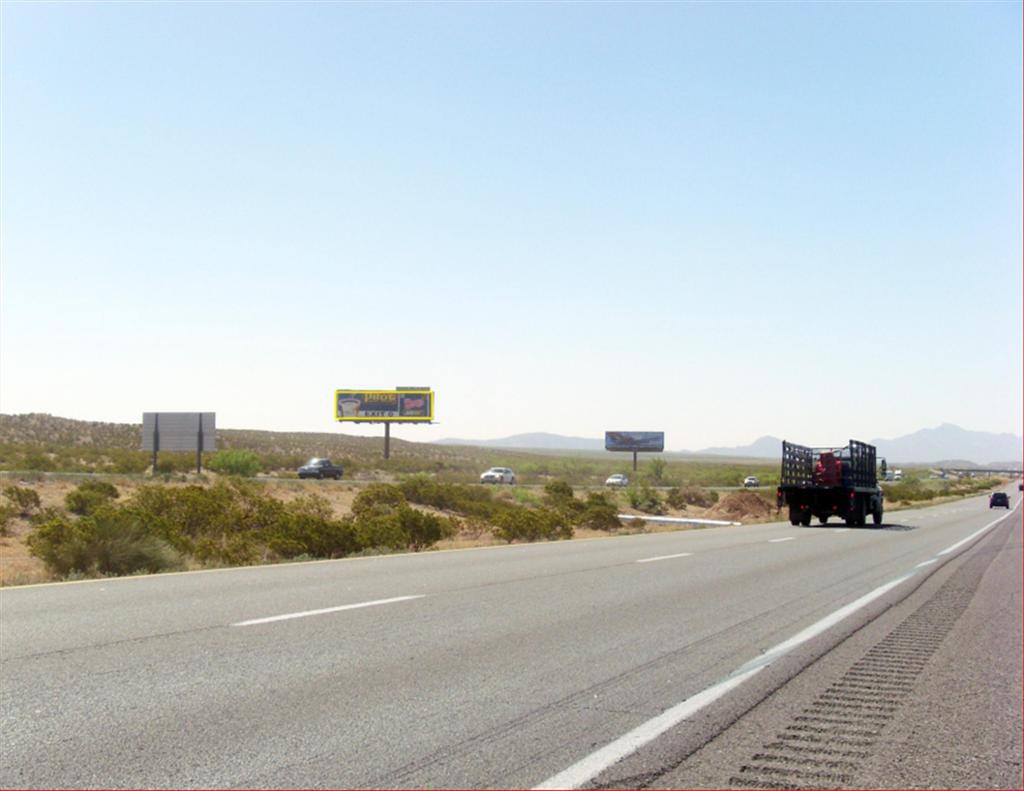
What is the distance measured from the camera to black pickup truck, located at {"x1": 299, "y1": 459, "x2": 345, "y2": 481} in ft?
225

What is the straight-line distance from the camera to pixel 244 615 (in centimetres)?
1052

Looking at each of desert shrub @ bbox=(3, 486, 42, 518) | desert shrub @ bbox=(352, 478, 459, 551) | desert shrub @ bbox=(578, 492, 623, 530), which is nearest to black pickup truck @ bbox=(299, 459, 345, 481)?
desert shrub @ bbox=(578, 492, 623, 530)

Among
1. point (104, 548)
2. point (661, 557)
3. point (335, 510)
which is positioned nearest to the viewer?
point (104, 548)

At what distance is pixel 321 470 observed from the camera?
228 ft

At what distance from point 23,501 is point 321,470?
A: 39.2 m

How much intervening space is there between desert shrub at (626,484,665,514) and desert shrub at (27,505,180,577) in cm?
3776

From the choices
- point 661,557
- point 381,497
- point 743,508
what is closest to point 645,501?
point 743,508

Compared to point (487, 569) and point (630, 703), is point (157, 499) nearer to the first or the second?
point (487, 569)

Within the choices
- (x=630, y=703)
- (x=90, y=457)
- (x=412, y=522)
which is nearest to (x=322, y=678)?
(x=630, y=703)

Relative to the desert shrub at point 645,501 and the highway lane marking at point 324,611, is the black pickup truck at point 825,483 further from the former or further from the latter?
the highway lane marking at point 324,611

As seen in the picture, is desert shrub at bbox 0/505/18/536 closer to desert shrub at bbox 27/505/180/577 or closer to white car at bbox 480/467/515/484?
desert shrub at bbox 27/505/180/577

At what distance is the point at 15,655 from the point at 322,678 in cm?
260

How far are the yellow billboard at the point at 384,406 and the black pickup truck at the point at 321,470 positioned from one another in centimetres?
2852

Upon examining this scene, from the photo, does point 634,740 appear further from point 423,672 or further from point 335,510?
point 335,510
